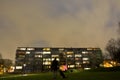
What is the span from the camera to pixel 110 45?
113188mm

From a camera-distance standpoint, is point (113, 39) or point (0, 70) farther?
point (0, 70)

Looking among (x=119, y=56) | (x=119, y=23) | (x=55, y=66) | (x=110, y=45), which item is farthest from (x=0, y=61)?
(x=55, y=66)

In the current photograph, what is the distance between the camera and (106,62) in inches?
6280

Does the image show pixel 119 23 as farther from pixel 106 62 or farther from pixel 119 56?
pixel 106 62

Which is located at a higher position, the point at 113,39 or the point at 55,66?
the point at 113,39

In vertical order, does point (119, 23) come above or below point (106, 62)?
above

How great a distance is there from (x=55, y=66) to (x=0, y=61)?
12481 cm

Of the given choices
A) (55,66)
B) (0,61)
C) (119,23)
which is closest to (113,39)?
(119,23)

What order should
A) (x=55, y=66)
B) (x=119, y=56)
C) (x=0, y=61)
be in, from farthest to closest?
(x=0, y=61) → (x=119, y=56) → (x=55, y=66)

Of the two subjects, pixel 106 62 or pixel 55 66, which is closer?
pixel 55 66

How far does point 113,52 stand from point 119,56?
75.1 feet

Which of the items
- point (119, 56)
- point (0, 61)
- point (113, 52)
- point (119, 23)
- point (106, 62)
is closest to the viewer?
A: point (119, 23)

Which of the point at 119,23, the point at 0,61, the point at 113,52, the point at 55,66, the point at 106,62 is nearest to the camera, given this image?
the point at 55,66

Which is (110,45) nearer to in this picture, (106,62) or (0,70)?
(106,62)
